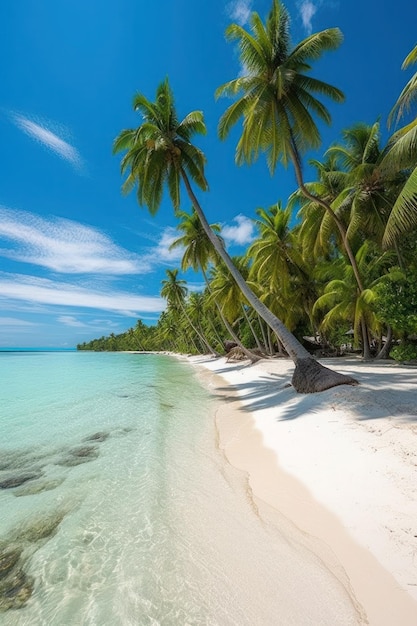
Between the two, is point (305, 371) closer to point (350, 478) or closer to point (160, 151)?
point (350, 478)

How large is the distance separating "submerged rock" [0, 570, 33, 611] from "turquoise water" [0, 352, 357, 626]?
16 mm

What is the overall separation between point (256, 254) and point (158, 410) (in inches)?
575

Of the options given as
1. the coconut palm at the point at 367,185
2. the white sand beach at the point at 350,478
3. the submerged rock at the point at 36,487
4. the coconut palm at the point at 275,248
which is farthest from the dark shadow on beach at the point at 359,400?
the coconut palm at the point at 275,248

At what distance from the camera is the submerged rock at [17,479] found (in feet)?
14.9

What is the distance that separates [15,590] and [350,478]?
368cm

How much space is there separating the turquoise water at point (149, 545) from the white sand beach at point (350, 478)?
0.27 m

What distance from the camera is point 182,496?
156 inches

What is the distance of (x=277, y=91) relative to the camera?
11102mm

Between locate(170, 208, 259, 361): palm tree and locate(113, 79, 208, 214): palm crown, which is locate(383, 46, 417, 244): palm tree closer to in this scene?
locate(113, 79, 208, 214): palm crown

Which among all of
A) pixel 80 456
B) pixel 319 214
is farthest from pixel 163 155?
pixel 80 456

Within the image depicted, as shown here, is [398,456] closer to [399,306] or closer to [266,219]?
[399,306]

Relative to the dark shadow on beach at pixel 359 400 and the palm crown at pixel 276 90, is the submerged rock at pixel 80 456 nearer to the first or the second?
the dark shadow on beach at pixel 359 400

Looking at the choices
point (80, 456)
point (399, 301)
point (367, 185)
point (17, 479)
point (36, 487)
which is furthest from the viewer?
point (367, 185)

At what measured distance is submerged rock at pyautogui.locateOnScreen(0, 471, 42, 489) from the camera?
455cm
